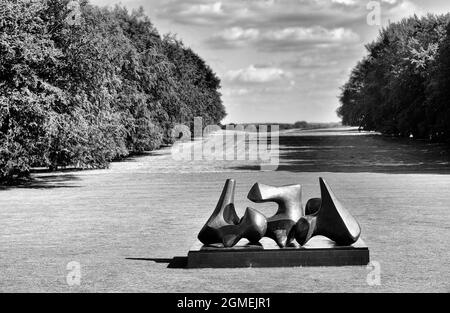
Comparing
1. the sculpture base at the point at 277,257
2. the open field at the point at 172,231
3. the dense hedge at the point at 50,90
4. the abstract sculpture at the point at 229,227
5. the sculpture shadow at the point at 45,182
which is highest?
the dense hedge at the point at 50,90

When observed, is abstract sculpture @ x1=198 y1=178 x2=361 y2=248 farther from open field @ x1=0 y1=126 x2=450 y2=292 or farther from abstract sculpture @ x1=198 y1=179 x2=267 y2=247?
open field @ x1=0 y1=126 x2=450 y2=292

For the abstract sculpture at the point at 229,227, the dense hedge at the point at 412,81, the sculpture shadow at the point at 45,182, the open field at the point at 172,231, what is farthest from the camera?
the dense hedge at the point at 412,81

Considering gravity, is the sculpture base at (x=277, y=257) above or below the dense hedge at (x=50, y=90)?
below

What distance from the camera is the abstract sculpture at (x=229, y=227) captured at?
1082 centimetres

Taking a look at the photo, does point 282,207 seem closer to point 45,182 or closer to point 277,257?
point 277,257

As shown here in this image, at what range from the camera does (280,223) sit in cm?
1111

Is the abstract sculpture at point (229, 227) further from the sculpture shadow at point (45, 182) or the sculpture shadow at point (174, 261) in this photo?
the sculpture shadow at point (45, 182)

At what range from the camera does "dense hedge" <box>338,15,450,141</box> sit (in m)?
48.0

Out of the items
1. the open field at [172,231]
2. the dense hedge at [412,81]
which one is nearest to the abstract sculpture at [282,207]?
the open field at [172,231]

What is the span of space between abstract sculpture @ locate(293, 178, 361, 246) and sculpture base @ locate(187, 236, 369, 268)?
281mm

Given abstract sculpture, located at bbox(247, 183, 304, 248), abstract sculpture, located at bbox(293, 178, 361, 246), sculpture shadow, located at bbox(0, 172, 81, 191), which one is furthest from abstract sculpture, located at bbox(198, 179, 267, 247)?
sculpture shadow, located at bbox(0, 172, 81, 191)

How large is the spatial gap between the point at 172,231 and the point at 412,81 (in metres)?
51.5

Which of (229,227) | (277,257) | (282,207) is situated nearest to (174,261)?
(229,227)
